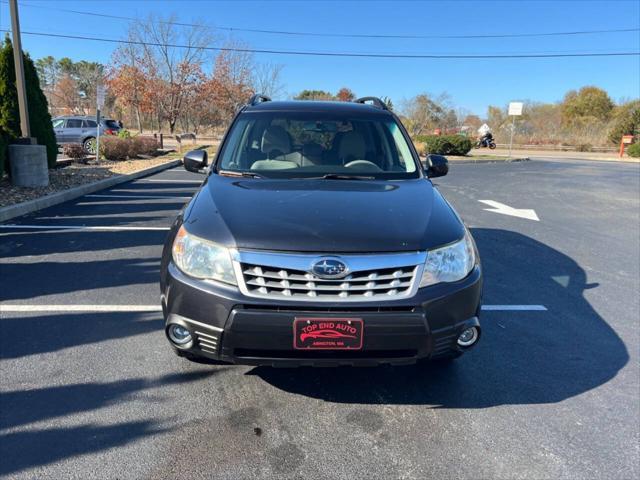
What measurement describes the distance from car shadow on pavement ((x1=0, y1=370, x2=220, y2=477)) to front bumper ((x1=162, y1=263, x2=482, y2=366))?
1.86 feet

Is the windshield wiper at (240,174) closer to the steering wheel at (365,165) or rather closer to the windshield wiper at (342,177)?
the windshield wiper at (342,177)

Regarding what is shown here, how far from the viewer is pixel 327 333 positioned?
2262 mm

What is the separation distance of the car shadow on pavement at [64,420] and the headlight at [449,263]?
1599 mm

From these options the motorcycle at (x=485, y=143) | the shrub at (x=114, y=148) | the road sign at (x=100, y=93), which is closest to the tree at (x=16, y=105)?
the road sign at (x=100, y=93)

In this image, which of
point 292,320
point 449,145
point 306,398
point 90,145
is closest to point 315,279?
point 292,320

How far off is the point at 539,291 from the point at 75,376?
A: 13.7 ft

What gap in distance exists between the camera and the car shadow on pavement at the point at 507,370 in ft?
9.49

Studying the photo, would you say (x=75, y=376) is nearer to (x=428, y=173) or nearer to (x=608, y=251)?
(x=428, y=173)

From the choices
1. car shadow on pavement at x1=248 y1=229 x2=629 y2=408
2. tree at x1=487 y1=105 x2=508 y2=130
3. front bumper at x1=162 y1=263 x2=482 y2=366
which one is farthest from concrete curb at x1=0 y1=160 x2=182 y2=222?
tree at x1=487 y1=105 x2=508 y2=130

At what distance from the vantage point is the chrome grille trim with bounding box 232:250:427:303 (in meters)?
2.27

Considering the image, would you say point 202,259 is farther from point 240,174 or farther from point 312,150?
point 312,150

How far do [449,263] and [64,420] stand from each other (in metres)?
2.23

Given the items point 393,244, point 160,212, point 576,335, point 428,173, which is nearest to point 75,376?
point 393,244

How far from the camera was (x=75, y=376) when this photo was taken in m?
2.96
